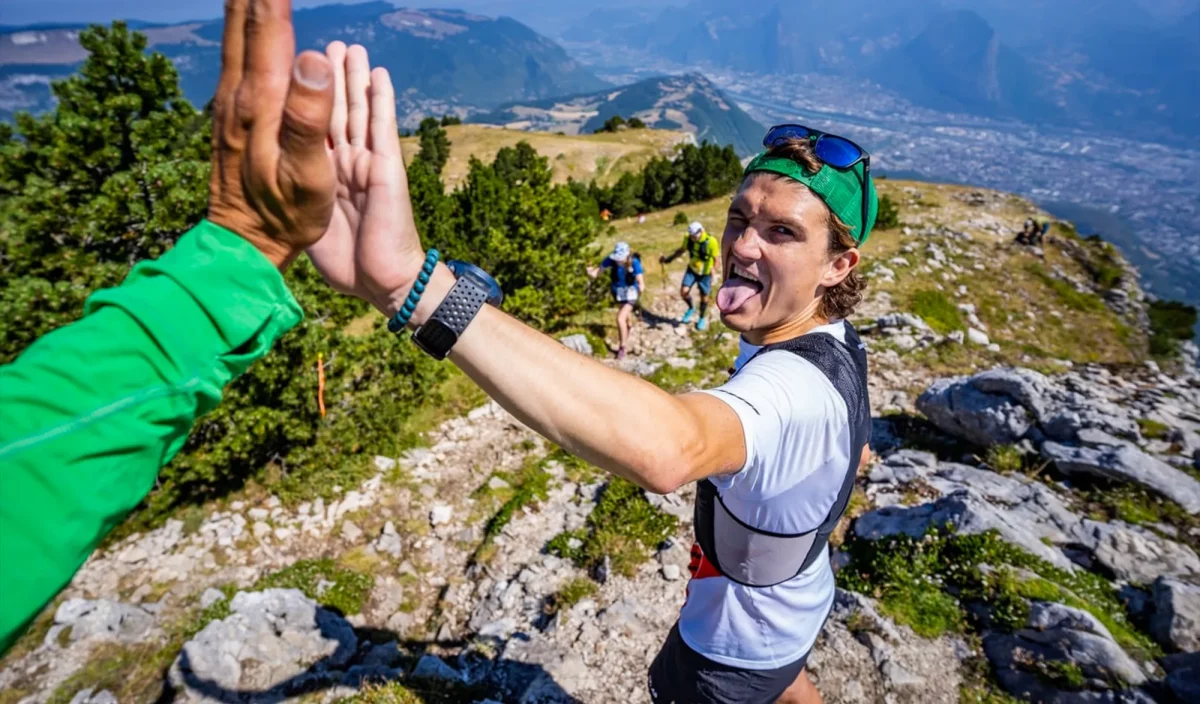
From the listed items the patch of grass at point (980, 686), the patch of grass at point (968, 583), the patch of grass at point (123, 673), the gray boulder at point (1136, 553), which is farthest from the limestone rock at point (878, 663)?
the patch of grass at point (123, 673)

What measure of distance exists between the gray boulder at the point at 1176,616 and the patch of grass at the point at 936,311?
8867 mm

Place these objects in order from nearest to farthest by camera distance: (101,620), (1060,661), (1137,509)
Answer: (1060,661)
(101,620)
(1137,509)

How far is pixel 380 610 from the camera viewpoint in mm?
6145

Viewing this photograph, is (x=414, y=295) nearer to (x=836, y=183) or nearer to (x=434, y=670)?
(x=836, y=183)

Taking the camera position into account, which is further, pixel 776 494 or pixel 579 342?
pixel 579 342

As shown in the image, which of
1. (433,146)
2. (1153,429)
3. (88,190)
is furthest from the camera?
(433,146)

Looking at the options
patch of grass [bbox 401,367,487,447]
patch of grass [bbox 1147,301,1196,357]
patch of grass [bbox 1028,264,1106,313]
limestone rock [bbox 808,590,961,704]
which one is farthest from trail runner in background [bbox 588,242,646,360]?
patch of grass [bbox 1147,301,1196,357]

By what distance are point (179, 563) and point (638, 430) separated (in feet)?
25.5

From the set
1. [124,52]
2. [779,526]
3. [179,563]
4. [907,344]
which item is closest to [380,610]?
[179,563]

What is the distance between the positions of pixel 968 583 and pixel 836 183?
184 inches

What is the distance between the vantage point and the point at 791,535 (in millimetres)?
2096

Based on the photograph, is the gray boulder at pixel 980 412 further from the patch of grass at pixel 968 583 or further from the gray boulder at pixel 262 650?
the gray boulder at pixel 262 650

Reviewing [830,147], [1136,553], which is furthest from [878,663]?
[830,147]

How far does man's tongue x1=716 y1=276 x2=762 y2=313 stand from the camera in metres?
2.26
